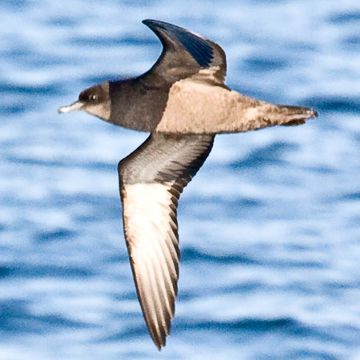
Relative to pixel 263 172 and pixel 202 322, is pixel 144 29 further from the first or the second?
pixel 202 322

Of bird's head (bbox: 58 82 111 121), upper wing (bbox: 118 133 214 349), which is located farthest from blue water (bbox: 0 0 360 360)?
bird's head (bbox: 58 82 111 121)

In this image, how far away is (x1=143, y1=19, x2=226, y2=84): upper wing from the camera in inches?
438

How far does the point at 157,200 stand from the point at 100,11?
11.2 meters

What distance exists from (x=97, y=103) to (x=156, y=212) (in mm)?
1006

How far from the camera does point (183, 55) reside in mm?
11438

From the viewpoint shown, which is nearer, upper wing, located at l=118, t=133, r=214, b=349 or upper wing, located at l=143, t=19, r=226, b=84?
upper wing, located at l=143, t=19, r=226, b=84

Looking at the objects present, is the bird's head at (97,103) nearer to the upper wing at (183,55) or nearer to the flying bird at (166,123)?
the flying bird at (166,123)

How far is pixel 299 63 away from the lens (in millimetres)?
22156

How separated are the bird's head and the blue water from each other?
18.4ft

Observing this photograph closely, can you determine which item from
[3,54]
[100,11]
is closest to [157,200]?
[3,54]

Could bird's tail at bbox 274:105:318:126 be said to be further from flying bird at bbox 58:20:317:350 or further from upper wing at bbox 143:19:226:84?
upper wing at bbox 143:19:226:84

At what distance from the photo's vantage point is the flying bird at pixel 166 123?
11289mm

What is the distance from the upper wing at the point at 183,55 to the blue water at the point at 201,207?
5.83 metres

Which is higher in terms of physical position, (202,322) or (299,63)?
(299,63)
